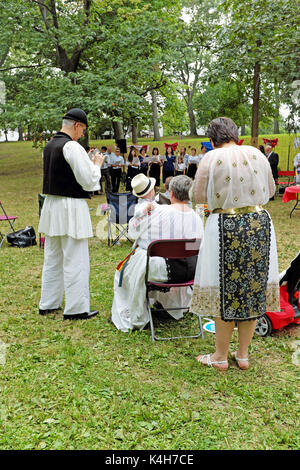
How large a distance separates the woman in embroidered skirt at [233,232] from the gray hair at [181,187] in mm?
760

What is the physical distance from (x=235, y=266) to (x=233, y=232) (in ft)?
0.75

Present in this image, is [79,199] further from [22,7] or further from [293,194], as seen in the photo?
Answer: [22,7]

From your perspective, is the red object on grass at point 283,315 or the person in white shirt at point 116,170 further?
the person in white shirt at point 116,170

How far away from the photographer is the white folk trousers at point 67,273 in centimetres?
387

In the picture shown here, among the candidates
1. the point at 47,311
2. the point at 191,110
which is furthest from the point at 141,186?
the point at 191,110

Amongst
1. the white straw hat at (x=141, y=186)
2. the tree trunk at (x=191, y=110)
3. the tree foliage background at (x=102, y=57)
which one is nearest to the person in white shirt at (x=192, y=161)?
the tree foliage background at (x=102, y=57)

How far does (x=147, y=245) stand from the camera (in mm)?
3674

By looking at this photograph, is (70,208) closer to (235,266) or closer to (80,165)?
(80,165)

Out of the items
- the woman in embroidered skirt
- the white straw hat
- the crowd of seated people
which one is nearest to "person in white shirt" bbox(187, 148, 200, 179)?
the crowd of seated people

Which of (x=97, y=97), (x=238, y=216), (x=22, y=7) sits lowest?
(x=238, y=216)

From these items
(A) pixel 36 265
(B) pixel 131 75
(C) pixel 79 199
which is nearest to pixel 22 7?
(B) pixel 131 75

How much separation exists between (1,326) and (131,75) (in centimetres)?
1124

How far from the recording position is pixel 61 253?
4.02 m

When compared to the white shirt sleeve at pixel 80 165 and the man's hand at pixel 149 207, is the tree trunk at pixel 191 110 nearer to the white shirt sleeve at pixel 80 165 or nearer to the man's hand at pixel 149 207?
the white shirt sleeve at pixel 80 165
